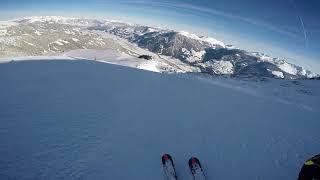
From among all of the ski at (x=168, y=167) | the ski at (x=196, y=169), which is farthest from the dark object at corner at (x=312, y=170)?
the ski at (x=168, y=167)

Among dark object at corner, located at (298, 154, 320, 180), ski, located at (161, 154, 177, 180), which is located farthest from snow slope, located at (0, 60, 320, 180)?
dark object at corner, located at (298, 154, 320, 180)

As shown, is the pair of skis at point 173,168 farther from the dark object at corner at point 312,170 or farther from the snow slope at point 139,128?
the dark object at corner at point 312,170

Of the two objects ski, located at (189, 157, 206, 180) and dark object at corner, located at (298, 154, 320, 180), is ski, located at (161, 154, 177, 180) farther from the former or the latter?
dark object at corner, located at (298, 154, 320, 180)

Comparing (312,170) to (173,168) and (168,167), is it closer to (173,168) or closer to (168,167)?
(173,168)

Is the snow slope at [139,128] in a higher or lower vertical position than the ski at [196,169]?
lower

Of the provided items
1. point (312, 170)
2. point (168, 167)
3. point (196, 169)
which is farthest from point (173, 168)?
point (312, 170)

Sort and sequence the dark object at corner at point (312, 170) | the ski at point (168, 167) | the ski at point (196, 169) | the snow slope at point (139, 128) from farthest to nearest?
the snow slope at point (139, 128) → the ski at point (196, 169) → the ski at point (168, 167) → the dark object at corner at point (312, 170)

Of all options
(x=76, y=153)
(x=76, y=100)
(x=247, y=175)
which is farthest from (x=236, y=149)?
(x=76, y=100)

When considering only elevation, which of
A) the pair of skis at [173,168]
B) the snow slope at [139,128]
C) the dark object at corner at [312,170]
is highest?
the dark object at corner at [312,170]
